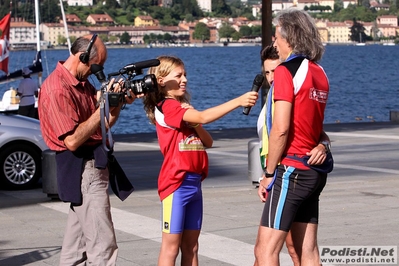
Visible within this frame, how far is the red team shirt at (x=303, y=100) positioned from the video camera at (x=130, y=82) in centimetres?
83

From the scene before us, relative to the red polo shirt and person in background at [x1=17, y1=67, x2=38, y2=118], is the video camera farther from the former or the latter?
person in background at [x1=17, y1=67, x2=38, y2=118]

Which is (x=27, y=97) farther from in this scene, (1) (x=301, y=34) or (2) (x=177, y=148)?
(1) (x=301, y=34)

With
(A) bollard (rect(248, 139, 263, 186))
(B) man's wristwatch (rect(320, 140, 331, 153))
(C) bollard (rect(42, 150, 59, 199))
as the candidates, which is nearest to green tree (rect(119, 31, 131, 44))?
(A) bollard (rect(248, 139, 263, 186))

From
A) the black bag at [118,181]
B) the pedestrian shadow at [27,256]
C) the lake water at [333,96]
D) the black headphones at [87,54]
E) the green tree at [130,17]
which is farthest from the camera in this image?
the green tree at [130,17]

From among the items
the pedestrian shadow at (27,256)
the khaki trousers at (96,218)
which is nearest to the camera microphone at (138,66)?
the khaki trousers at (96,218)

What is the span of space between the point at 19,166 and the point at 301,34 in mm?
8523

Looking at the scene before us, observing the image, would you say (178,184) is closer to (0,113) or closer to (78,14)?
(0,113)

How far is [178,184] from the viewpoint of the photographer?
5.98m

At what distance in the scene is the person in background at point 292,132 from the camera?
556cm

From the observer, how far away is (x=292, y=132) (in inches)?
222

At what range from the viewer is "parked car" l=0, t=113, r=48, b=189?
13.3 meters

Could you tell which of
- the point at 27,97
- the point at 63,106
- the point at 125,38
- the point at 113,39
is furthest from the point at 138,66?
the point at 125,38

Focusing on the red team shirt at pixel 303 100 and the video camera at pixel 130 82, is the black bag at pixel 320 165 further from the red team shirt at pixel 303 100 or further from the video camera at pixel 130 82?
the video camera at pixel 130 82

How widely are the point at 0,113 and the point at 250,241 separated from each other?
6.39 m
